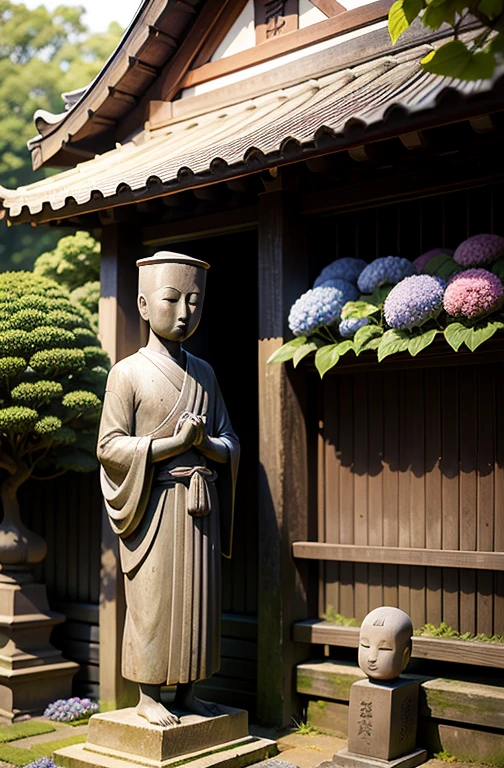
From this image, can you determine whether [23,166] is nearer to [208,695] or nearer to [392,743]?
[208,695]

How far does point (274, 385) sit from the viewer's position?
7.10 meters

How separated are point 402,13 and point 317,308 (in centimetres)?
346

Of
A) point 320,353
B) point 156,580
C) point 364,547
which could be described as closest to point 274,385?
point 320,353

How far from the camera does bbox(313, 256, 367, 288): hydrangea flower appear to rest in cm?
684

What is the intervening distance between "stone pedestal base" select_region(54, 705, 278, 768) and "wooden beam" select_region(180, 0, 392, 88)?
5029 millimetres

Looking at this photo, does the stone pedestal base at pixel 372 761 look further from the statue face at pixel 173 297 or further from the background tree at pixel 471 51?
the background tree at pixel 471 51

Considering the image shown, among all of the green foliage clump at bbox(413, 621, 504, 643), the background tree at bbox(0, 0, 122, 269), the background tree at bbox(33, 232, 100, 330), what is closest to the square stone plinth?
the green foliage clump at bbox(413, 621, 504, 643)

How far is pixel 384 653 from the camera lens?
596 cm

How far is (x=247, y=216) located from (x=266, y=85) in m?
1.20

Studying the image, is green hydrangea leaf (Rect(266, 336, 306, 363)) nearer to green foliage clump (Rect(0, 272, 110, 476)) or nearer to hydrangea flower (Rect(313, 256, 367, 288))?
hydrangea flower (Rect(313, 256, 367, 288))

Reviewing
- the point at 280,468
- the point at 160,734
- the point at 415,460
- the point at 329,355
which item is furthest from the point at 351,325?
the point at 160,734

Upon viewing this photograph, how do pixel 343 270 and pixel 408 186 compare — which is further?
pixel 343 270

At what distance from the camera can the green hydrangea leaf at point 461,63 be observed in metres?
2.79

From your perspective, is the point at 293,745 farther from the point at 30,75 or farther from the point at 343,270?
the point at 30,75
